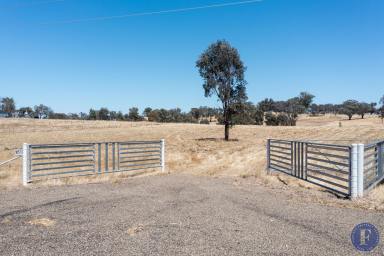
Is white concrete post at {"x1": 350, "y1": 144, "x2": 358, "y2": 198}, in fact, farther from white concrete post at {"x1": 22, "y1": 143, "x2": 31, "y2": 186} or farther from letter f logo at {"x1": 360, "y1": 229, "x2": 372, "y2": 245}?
white concrete post at {"x1": 22, "y1": 143, "x2": 31, "y2": 186}

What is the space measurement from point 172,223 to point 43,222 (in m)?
2.36

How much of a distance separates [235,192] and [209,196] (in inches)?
40.2

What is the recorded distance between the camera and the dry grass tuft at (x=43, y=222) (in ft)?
19.2

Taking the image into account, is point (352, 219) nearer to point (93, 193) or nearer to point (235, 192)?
point (235, 192)

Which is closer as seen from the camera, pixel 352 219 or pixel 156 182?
pixel 352 219

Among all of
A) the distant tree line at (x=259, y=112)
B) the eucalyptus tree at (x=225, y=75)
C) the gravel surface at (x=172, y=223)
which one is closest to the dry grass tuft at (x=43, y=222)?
the gravel surface at (x=172, y=223)

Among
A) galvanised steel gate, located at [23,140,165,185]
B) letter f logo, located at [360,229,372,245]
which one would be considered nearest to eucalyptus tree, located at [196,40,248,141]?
galvanised steel gate, located at [23,140,165,185]

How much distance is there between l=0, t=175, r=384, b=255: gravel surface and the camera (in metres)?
4.75

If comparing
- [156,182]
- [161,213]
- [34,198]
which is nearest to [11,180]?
[34,198]

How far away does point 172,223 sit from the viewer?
19.5 ft

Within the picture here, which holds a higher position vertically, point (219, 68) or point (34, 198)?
point (219, 68)

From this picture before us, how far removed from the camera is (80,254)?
4.53m

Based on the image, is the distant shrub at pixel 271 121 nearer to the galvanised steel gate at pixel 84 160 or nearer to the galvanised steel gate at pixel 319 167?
the galvanised steel gate at pixel 84 160

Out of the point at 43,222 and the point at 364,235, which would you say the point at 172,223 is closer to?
the point at 43,222
